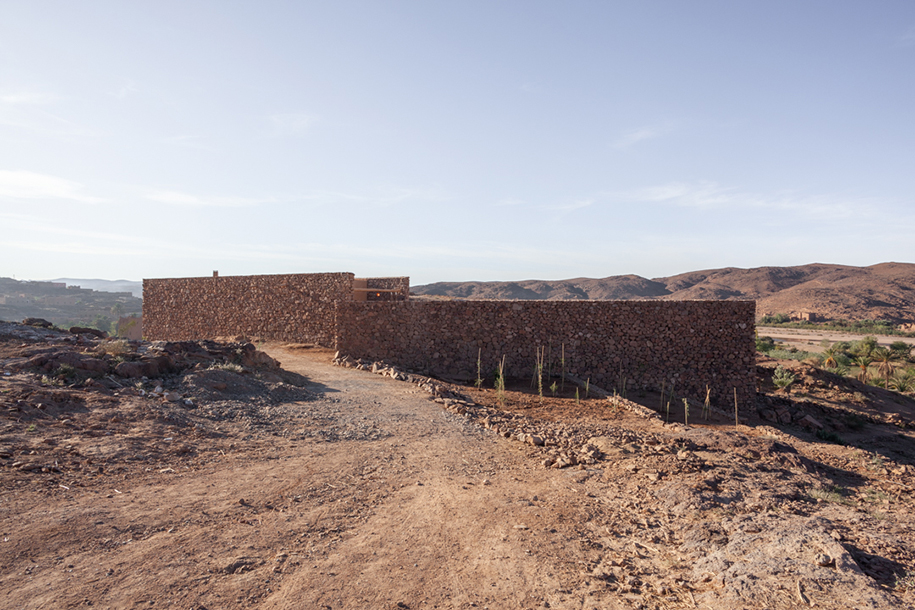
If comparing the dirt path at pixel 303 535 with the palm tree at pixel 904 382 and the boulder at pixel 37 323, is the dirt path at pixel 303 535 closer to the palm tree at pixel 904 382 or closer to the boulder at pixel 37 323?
the boulder at pixel 37 323

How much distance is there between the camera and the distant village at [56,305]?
59375 millimetres

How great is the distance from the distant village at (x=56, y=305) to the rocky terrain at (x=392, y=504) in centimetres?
4659

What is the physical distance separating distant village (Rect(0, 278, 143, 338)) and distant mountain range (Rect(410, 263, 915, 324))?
127ft

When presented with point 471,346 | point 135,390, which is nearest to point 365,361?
point 471,346

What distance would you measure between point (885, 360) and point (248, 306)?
2616cm

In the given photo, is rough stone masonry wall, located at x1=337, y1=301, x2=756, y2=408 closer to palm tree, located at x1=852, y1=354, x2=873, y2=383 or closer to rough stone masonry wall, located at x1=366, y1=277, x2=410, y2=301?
rough stone masonry wall, located at x1=366, y1=277, x2=410, y2=301

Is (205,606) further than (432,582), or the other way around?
(432,582)

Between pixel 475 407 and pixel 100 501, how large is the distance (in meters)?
6.06

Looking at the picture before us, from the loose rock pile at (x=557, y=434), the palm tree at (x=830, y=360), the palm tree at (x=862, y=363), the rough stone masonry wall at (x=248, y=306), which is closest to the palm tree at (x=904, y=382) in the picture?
Answer: the palm tree at (x=862, y=363)

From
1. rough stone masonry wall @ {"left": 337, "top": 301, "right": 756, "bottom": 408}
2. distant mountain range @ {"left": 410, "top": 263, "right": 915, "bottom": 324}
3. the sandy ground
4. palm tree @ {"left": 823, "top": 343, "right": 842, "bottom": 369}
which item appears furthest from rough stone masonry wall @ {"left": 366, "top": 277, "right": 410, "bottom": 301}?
distant mountain range @ {"left": 410, "top": 263, "right": 915, "bottom": 324}

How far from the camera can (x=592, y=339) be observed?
1282 cm

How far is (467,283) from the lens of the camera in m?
93.6

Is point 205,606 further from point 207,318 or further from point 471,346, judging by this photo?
point 207,318

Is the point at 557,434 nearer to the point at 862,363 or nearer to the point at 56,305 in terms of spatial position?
the point at 862,363
